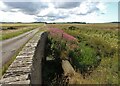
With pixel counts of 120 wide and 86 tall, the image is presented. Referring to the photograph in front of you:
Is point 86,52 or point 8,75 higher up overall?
point 8,75

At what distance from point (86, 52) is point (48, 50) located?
3.14m

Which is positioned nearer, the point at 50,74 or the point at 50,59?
the point at 50,74

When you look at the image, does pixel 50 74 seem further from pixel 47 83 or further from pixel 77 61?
pixel 77 61

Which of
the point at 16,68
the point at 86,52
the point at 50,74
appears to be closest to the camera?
the point at 16,68

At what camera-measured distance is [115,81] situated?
8539 millimetres

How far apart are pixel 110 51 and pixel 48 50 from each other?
6353 millimetres

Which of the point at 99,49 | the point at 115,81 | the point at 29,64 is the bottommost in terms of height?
the point at 99,49

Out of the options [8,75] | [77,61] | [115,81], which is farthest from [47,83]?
[77,61]

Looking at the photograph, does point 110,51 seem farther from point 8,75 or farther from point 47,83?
point 8,75

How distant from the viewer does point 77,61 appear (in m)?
14.8

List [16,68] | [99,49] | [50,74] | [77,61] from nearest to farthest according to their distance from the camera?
[16,68] → [50,74] → [77,61] → [99,49]

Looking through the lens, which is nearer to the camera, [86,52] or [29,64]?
[29,64]

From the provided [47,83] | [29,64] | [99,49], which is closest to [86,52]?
[99,49]

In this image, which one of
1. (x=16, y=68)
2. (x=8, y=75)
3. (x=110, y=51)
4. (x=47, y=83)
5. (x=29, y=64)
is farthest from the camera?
(x=110, y=51)
